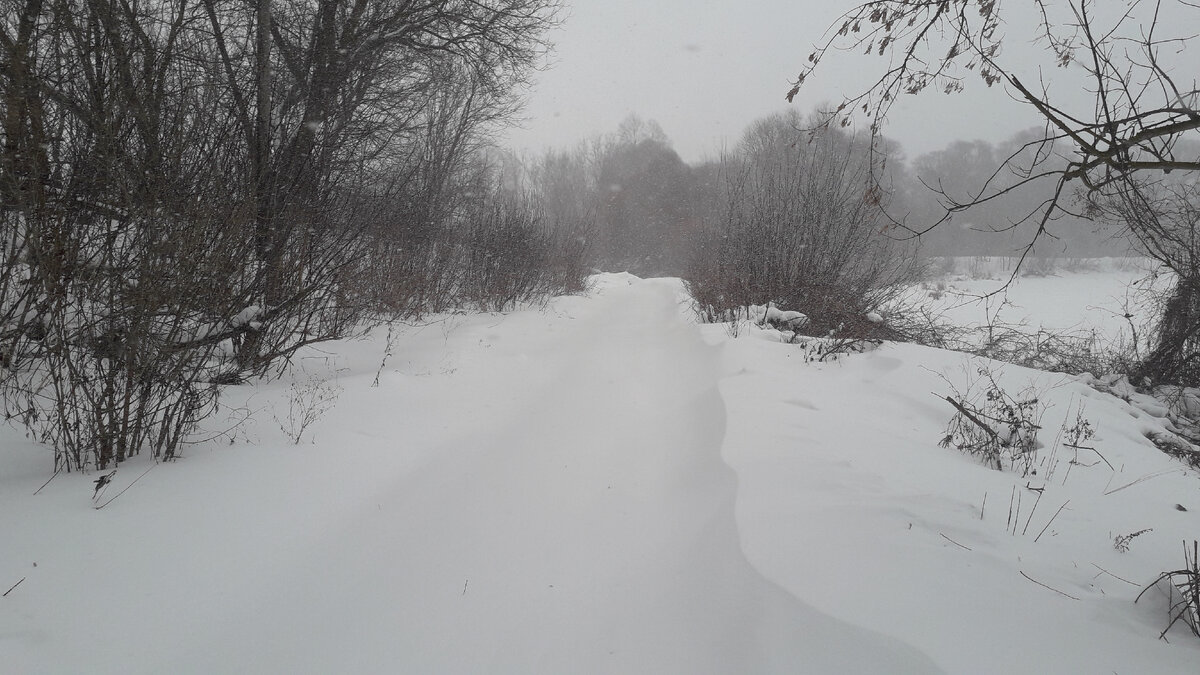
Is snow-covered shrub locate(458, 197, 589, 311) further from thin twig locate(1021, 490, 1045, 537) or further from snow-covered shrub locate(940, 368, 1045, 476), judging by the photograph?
thin twig locate(1021, 490, 1045, 537)

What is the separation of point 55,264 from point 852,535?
4.26 meters

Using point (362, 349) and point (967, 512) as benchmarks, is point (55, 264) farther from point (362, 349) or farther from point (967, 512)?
point (967, 512)

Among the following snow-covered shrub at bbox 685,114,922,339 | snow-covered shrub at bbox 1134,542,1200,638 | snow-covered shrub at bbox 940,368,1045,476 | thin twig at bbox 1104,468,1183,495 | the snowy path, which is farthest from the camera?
snow-covered shrub at bbox 685,114,922,339

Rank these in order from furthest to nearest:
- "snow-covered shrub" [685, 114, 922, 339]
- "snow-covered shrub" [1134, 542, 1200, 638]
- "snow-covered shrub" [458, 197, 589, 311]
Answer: "snow-covered shrub" [458, 197, 589, 311]
"snow-covered shrub" [685, 114, 922, 339]
"snow-covered shrub" [1134, 542, 1200, 638]

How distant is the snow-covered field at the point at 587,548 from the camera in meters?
1.74

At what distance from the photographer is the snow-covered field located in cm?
174

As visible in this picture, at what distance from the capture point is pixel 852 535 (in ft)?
7.97

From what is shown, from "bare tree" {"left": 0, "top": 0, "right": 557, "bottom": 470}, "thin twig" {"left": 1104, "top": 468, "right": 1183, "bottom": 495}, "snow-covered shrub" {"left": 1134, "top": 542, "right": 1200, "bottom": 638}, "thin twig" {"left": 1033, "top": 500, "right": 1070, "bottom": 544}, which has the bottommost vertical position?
"thin twig" {"left": 1104, "top": 468, "right": 1183, "bottom": 495}

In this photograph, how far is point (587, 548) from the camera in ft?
8.72

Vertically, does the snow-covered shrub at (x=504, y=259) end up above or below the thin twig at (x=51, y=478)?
above

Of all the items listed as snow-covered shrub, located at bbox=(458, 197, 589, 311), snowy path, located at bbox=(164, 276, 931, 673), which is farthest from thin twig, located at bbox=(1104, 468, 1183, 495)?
snow-covered shrub, located at bbox=(458, 197, 589, 311)

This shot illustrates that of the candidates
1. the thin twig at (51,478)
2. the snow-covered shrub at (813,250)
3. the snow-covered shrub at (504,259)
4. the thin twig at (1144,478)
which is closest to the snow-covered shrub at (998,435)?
the thin twig at (1144,478)

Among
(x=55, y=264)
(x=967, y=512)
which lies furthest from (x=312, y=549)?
(x=967, y=512)

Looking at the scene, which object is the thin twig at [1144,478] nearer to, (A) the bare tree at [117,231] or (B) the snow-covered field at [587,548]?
(B) the snow-covered field at [587,548]
